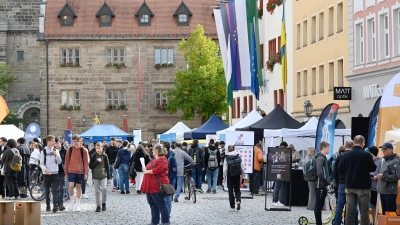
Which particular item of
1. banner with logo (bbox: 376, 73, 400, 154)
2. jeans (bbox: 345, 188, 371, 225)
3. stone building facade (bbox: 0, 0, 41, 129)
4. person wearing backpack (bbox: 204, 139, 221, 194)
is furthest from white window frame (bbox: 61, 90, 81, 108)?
jeans (bbox: 345, 188, 371, 225)

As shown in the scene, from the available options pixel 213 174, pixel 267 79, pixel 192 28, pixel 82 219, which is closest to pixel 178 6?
pixel 192 28

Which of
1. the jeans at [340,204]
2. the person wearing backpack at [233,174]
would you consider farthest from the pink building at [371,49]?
the jeans at [340,204]

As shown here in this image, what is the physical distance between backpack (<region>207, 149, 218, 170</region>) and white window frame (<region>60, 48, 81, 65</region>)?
44.7 meters

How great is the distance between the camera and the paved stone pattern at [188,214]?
21.0m

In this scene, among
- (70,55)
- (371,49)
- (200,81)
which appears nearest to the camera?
(371,49)

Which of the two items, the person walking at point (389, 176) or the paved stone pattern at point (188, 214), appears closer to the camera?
the person walking at point (389, 176)

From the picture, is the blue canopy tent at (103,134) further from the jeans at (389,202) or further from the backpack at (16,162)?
the jeans at (389,202)

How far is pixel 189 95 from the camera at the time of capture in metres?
67.8

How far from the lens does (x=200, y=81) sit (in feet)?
220

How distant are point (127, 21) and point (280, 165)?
176 ft

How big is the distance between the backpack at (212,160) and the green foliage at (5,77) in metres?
49.3

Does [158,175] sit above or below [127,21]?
below

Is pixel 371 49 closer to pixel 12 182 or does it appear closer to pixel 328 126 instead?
pixel 328 126

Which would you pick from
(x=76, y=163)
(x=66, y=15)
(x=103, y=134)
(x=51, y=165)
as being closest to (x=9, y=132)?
(x=103, y=134)
